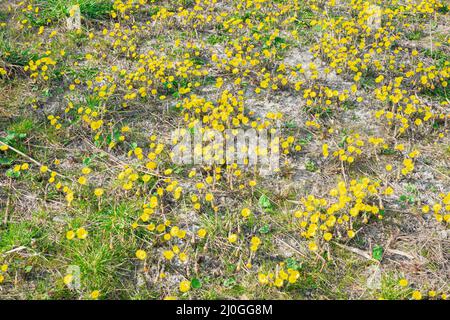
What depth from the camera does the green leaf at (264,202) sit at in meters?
4.13

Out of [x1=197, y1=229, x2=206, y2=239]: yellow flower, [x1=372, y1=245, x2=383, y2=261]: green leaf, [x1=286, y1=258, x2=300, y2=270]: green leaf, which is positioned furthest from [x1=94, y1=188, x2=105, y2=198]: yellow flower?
[x1=372, y1=245, x2=383, y2=261]: green leaf

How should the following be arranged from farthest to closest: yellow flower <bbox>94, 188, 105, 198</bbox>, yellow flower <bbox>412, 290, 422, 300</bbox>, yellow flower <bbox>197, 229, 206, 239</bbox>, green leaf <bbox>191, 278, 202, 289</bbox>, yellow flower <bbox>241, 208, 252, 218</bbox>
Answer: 1. yellow flower <bbox>94, 188, 105, 198</bbox>
2. yellow flower <bbox>241, 208, 252, 218</bbox>
3. yellow flower <bbox>197, 229, 206, 239</bbox>
4. green leaf <bbox>191, 278, 202, 289</bbox>
5. yellow flower <bbox>412, 290, 422, 300</bbox>

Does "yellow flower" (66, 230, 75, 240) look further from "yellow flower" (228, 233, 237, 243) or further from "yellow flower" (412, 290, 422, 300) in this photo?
"yellow flower" (412, 290, 422, 300)

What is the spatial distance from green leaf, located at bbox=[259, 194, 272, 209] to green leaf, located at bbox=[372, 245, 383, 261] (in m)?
1.05

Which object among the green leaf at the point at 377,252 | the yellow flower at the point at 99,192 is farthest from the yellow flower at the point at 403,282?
the yellow flower at the point at 99,192

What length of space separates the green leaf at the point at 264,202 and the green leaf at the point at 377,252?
1.05 m

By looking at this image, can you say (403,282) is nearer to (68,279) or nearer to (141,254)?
(141,254)

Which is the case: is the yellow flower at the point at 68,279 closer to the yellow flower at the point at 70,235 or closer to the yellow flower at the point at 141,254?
the yellow flower at the point at 70,235

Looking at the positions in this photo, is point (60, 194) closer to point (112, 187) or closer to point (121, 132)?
point (112, 187)

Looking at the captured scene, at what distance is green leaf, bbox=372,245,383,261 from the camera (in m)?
3.71

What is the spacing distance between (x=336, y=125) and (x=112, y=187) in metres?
2.73

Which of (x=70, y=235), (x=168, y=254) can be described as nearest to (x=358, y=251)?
(x=168, y=254)

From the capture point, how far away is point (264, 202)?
13.6 feet

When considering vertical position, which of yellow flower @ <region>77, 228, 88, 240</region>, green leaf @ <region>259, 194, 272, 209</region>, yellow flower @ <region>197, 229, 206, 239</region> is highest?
green leaf @ <region>259, 194, 272, 209</region>
